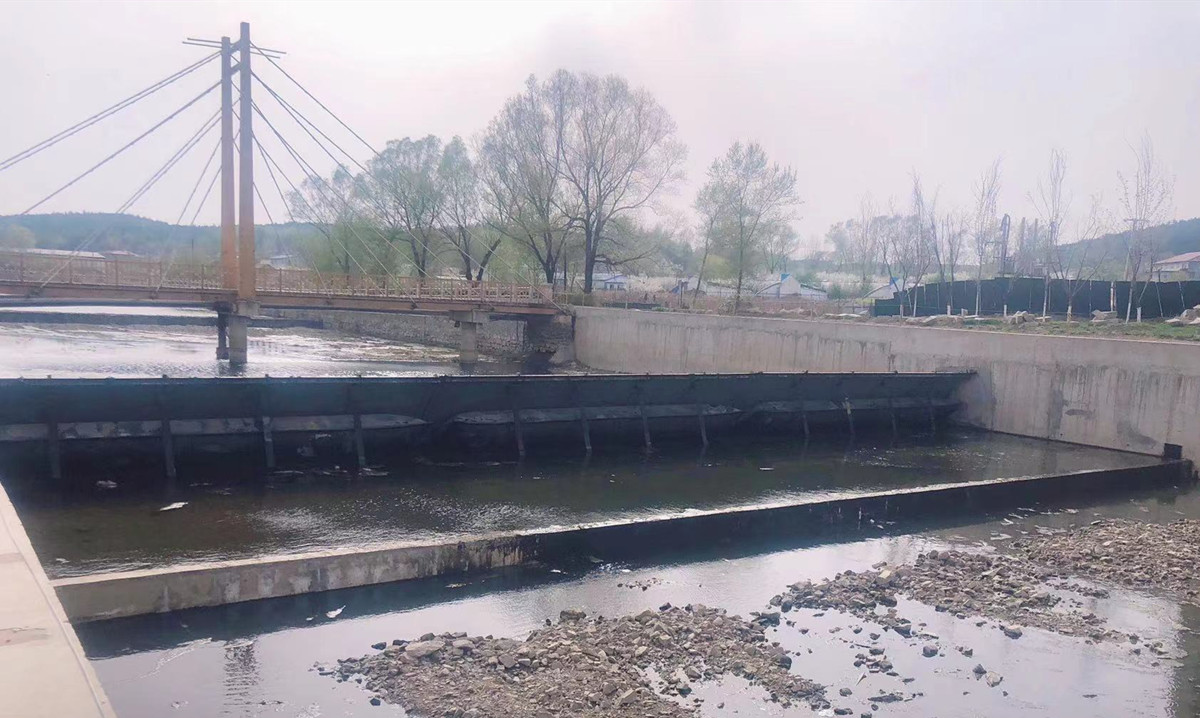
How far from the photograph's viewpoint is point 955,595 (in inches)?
381

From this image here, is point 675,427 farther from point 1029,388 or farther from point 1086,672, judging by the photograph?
point 1086,672

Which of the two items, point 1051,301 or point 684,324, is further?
point 684,324

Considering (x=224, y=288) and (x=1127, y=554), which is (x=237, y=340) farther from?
(x=1127, y=554)

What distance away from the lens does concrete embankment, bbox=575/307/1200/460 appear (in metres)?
19.4

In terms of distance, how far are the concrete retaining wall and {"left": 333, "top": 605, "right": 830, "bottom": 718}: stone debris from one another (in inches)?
1502

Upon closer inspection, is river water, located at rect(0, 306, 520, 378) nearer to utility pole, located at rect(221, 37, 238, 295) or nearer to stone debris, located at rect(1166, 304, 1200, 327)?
utility pole, located at rect(221, 37, 238, 295)

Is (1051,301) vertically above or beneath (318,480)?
above

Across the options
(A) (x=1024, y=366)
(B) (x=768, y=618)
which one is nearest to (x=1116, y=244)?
(A) (x=1024, y=366)

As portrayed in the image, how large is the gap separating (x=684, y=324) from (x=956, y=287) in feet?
41.0

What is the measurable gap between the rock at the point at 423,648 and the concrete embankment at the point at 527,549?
197cm

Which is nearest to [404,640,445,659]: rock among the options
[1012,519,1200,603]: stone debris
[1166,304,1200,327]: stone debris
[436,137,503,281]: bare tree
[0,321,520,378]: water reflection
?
[1012,519,1200,603]: stone debris

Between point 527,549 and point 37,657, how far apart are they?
6.24m

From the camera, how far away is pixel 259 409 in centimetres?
1527

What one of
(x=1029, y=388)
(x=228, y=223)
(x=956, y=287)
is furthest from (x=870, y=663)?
(x=228, y=223)
